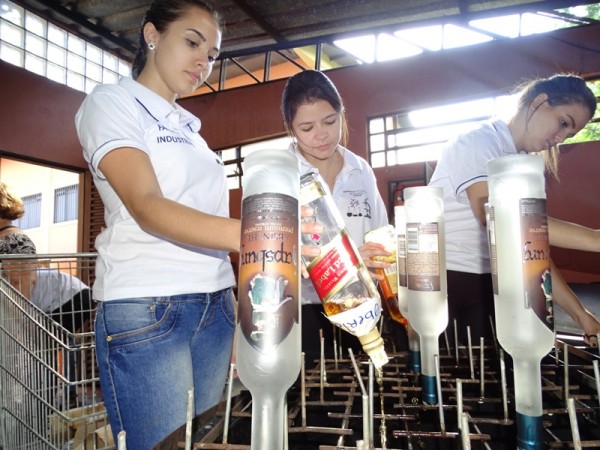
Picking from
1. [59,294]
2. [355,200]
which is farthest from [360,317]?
[59,294]

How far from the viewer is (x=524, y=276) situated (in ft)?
1.48

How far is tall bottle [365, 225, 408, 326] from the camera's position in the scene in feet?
2.58

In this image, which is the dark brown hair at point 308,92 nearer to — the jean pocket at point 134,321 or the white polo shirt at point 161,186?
the white polo shirt at point 161,186

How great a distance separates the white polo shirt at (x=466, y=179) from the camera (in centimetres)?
102

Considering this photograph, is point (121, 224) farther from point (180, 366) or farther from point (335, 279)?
point (335, 279)

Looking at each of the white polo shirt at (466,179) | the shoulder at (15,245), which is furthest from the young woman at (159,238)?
the shoulder at (15,245)

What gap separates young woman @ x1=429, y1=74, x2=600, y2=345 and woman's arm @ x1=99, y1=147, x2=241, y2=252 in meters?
0.68

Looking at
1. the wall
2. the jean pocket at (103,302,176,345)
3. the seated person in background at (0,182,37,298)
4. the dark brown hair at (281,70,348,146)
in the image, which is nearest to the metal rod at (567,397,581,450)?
the jean pocket at (103,302,176,345)

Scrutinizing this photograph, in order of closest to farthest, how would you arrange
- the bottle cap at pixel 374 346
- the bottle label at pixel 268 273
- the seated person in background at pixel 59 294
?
the bottle label at pixel 268 273 → the bottle cap at pixel 374 346 → the seated person in background at pixel 59 294

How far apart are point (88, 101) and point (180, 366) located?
522 mm

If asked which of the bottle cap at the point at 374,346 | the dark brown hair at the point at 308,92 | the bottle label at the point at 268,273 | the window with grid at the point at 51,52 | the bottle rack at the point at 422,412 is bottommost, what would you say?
the bottle rack at the point at 422,412

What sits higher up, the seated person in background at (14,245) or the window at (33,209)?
the window at (33,209)

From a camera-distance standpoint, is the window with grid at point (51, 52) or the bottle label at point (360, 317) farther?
the window with grid at point (51, 52)

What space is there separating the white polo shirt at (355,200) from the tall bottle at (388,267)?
1.35ft
